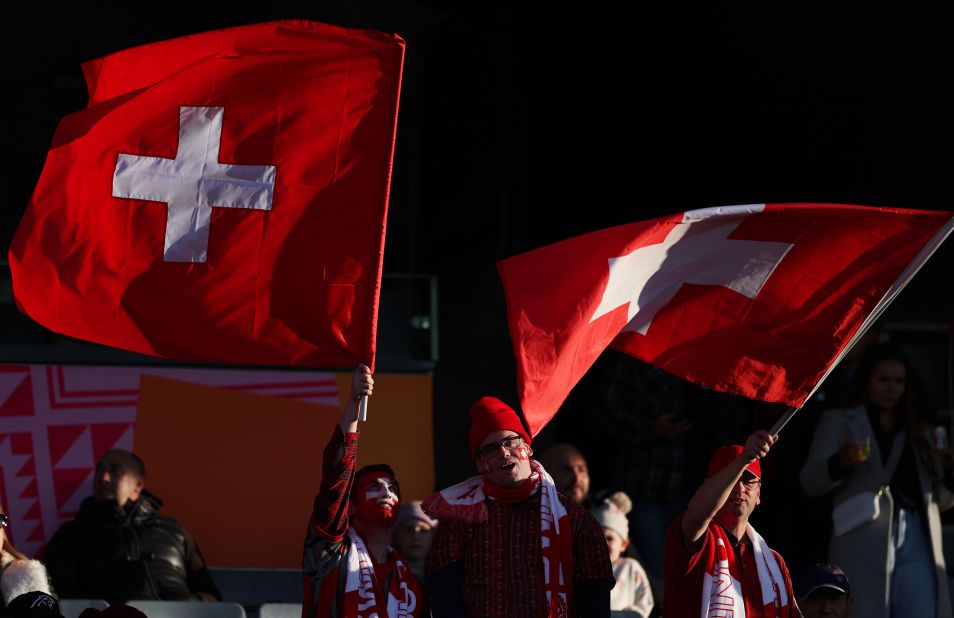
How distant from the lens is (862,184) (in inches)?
380

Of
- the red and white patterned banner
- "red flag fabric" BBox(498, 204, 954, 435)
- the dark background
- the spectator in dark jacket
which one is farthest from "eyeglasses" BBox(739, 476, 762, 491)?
the dark background

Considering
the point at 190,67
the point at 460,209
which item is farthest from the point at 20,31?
the point at 190,67

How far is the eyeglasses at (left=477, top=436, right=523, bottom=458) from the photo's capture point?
5.24 metres

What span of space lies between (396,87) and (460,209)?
439 cm

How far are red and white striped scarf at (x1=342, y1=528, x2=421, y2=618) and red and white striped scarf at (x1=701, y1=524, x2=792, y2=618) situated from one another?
975mm

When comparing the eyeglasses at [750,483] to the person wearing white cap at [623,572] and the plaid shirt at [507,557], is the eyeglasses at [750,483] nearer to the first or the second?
the plaid shirt at [507,557]

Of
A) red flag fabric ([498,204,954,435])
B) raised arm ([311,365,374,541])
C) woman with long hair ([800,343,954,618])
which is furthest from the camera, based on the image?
woman with long hair ([800,343,954,618])

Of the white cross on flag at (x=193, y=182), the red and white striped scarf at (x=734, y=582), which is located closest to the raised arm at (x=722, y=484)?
the red and white striped scarf at (x=734, y=582)

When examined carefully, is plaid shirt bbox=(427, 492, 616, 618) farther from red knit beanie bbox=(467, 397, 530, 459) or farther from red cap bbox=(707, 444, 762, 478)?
red cap bbox=(707, 444, 762, 478)

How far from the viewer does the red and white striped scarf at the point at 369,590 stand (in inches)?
208

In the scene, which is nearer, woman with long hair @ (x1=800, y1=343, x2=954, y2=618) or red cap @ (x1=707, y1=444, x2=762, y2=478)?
red cap @ (x1=707, y1=444, x2=762, y2=478)

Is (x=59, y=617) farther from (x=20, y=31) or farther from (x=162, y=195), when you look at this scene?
(x=20, y=31)

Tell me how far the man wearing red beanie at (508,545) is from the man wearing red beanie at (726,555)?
0.86ft

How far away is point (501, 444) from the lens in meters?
5.23
